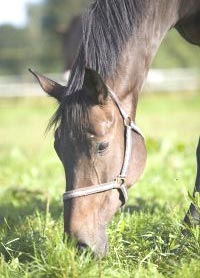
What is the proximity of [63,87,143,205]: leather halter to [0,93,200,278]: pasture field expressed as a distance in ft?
0.93

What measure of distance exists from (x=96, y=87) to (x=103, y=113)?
166mm

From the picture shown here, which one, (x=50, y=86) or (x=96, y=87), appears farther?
(x=50, y=86)

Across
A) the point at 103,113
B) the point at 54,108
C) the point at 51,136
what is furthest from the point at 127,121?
the point at 51,136

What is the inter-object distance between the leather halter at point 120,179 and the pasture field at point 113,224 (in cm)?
28

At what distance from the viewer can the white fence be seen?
24.1m

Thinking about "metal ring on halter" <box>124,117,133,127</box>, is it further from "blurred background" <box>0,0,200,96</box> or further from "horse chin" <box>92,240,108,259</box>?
"blurred background" <box>0,0,200,96</box>

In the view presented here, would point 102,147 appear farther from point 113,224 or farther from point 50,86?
point 113,224

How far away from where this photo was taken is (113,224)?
379 cm

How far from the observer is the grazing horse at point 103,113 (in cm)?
308

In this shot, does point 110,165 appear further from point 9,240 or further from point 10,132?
point 10,132

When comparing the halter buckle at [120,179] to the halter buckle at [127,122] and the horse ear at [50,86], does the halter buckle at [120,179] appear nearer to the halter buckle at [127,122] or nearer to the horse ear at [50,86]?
the halter buckle at [127,122]

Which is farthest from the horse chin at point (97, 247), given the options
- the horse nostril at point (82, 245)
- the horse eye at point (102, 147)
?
the horse eye at point (102, 147)

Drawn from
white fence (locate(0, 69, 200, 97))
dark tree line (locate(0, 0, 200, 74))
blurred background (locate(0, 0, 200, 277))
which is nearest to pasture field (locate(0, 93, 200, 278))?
blurred background (locate(0, 0, 200, 277))

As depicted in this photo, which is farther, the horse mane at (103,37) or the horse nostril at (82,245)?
the horse mane at (103,37)
